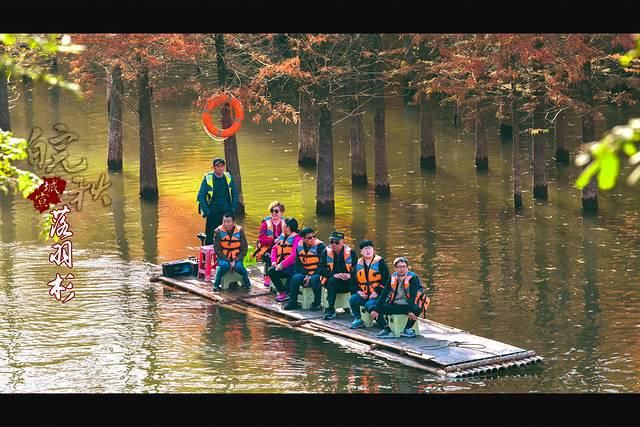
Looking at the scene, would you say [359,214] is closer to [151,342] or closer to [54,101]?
[151,342]

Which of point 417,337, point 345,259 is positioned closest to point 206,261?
point 345,259

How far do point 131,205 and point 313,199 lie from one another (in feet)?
14.4

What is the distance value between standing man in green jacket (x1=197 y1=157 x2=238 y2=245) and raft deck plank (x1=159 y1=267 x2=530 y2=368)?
193 cm

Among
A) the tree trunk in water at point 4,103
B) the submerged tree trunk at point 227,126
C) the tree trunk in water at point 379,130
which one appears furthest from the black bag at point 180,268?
the tree trunk in water at point 4,103

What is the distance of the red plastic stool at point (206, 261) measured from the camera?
2673cm

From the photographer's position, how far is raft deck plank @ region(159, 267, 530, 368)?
828 inches

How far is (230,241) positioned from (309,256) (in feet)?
7.06

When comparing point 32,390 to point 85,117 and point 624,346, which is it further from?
point 85,117

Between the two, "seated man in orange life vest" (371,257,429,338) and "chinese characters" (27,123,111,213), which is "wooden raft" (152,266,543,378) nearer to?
"seated man in orange life vest" (371,257,429,338)

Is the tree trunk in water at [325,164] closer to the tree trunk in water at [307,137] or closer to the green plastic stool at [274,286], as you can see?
the tree trunk in water at [307,137]

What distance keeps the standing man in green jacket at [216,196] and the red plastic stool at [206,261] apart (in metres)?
0.53

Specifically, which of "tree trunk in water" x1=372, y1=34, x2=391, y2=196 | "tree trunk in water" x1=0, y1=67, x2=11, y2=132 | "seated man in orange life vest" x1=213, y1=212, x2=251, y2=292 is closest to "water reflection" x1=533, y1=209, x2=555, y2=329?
"tree trunk in water" x1=372, y1=34, x2=391, y2=196

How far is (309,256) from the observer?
78.5 ft

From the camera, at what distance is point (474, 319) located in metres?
24.2
